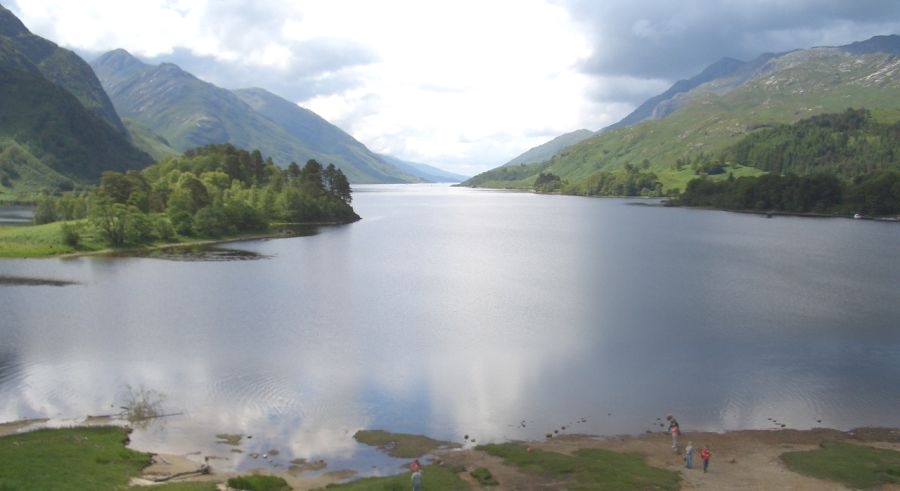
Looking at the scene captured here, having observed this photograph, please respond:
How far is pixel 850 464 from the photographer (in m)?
36.5

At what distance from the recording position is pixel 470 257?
13725cm

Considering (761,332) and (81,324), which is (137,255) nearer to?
(81,324)

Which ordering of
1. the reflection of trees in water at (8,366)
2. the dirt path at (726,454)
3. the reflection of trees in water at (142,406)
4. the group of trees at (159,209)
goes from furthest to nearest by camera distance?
the group of trees at (159,209) → the reflection of trees in water at (8,366) → the reflection of trees in water at (142,406) → the dirt path at (726,454)

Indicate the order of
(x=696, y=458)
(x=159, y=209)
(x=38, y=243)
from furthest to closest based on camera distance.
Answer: (x=159, y=209)
(x=38, y=243)
(x=696, y=458)

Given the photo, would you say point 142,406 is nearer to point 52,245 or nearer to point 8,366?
point 8,366

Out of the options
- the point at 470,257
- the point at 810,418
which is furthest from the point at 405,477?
the point at 470,257

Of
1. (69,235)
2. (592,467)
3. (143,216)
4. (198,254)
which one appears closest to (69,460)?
(592,467)

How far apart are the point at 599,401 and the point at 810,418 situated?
15.1 m

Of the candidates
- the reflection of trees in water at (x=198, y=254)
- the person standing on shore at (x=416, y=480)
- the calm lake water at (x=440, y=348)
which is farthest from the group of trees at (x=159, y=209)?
the person standing on shore at (x=416, y=480)

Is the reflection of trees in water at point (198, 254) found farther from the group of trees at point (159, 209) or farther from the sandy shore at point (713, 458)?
the sandy shore at point (713, 458)

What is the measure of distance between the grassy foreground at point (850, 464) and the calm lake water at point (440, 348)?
237 inches

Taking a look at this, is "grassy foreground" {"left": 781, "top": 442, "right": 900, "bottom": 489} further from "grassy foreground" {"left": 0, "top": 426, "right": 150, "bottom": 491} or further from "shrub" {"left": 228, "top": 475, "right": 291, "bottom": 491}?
"grassy foreground" {"left": 0, "top": 426, "right": 150, "bottom": 491}

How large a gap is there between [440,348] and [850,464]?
35875 millimetres

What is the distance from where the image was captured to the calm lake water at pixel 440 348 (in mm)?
45000
